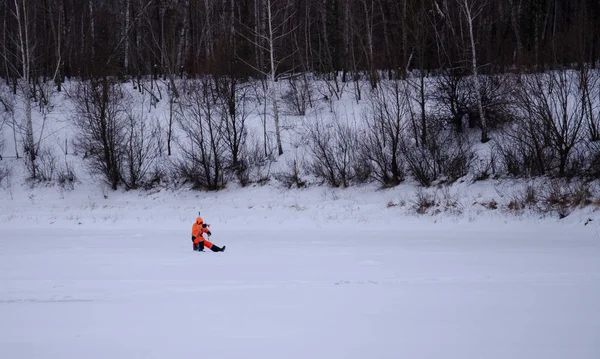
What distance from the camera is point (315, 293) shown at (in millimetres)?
8766

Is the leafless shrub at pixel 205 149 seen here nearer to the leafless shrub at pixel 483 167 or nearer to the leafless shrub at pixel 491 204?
the leafless shrub at pixel 483 167

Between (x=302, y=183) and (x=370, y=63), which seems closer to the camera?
(x=302, y=183)

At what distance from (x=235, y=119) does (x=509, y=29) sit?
2332 centimetres

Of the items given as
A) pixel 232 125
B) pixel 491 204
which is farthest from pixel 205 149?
pixel 491 204

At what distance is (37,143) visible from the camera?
1210 inches

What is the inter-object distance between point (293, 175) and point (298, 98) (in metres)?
8.88

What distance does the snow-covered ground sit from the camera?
6.44 meters

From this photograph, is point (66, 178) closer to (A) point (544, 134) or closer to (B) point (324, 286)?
(B) point (324, 286)

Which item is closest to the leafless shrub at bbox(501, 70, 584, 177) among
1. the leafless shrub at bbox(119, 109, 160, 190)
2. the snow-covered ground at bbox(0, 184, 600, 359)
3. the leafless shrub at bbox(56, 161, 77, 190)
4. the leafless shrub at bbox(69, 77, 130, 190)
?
the snow-covered ground at bbox(0, 184, 600, 359)

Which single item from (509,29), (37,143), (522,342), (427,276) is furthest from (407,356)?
(509,29)

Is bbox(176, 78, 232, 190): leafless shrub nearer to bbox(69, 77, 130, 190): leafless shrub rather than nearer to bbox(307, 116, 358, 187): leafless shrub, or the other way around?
bbox(69, 77, 130, 190): leafless shrub

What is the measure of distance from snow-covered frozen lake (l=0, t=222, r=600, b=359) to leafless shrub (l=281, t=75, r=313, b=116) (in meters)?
18.2

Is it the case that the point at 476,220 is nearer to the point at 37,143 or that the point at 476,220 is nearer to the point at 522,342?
the point at 522,342

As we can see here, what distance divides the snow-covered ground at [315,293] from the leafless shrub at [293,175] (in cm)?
652
